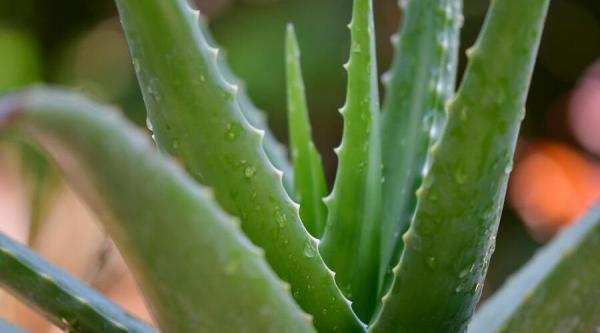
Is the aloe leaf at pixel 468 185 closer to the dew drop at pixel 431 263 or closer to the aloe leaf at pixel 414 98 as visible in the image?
the dew drop at pixel 431 263

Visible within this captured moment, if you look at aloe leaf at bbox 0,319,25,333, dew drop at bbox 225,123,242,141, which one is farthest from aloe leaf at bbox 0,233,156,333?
dew drop at bbox 225,123,242,141

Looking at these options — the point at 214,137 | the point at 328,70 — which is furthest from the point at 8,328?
the point at 328,70

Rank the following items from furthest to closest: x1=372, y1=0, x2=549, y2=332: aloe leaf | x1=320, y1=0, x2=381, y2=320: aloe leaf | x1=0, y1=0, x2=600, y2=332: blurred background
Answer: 1. x1=0, y1=0, x2=600, y2=332: blurred background
2. x1=320, y1=0, x2=381, y2=320: aloe leaf
3. x1=372, y1=0, x2=549, y2=332: aloe leaf

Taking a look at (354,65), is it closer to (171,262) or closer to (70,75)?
(171,262)

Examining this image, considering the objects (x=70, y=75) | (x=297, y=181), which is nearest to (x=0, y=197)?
(x=297, y=181)

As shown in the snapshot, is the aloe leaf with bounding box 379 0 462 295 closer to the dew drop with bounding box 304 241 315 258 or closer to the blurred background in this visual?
the dew drop with bounding box 304 241 315 258
